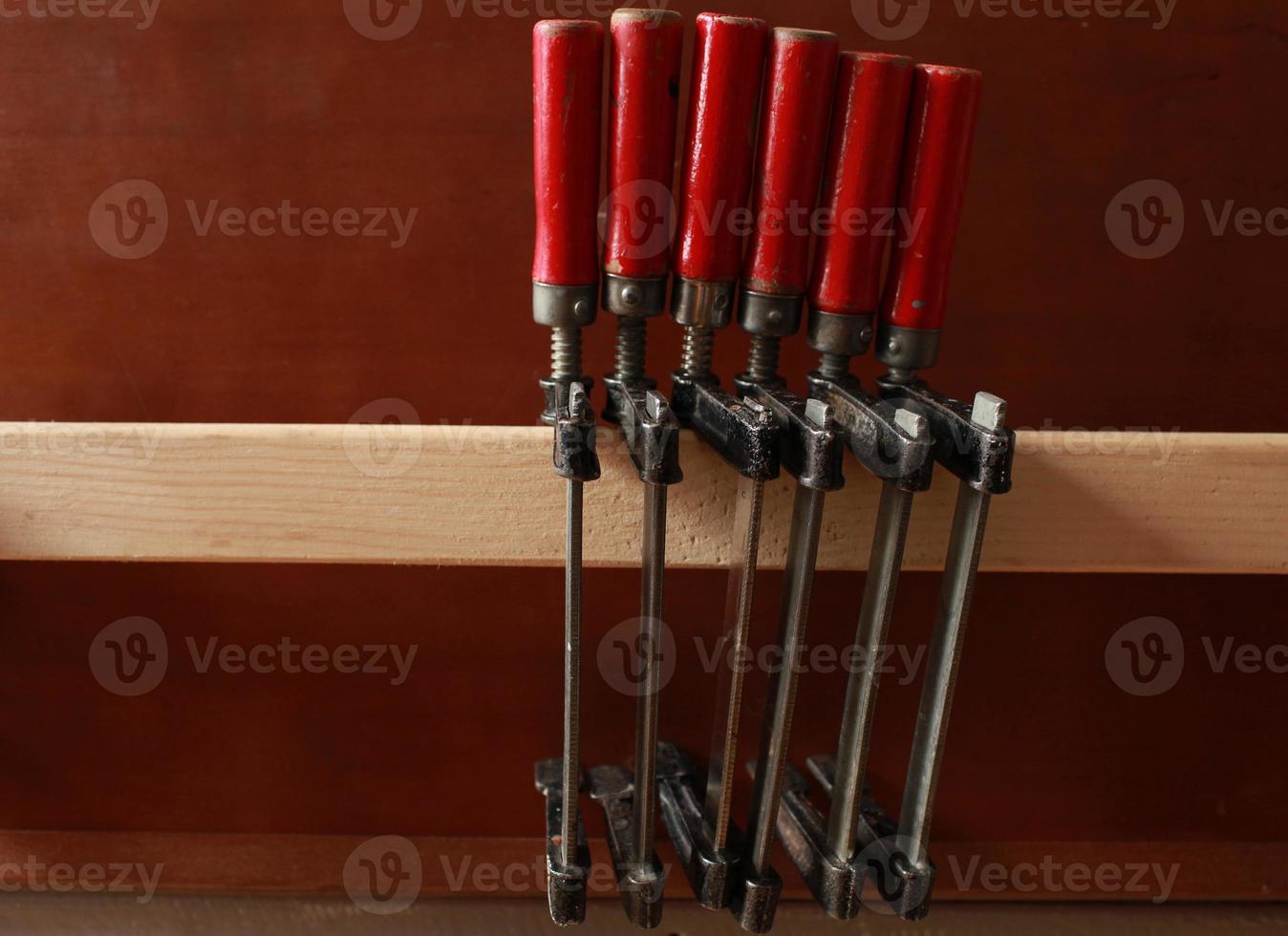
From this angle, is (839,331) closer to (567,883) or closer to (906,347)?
(906,347)

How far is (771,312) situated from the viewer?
1.71ft

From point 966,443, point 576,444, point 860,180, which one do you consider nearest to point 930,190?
point 860,180

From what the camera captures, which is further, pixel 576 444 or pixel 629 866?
pixel 629 866

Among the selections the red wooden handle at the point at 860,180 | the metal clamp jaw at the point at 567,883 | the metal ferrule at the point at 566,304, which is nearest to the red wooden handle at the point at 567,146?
the metal ferrule at the point at 566,304

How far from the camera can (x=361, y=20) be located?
0.66 meters

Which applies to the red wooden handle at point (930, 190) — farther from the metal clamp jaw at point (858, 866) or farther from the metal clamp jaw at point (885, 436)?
the metal clamp jaw at point (858, 866)

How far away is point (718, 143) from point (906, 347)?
161 millimetres

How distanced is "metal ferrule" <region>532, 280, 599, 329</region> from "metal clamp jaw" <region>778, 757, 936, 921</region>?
1.09 feet

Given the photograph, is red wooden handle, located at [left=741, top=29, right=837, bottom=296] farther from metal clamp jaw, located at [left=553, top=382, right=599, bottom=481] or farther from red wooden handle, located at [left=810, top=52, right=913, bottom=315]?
metal clamp jaw, located at [left=553, top=382, right=599, bottom=481]

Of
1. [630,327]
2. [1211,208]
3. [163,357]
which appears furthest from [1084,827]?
[163,357]

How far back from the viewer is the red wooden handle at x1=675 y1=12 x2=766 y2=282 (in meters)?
0.48

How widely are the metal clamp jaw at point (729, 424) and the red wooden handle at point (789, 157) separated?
0.22 feet

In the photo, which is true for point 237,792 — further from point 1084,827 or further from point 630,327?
point 1084,827

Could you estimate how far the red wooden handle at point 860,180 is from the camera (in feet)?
1.60
